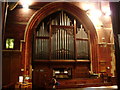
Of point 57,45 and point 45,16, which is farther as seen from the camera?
point 45,16

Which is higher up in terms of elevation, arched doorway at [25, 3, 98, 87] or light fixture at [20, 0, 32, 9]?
light fixture at [20, 0, 32, 9]

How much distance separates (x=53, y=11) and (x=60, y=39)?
1.43 m

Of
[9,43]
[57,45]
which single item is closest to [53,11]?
[57,45]

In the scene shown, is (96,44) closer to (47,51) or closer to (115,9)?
(47,51)

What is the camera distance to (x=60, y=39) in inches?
281

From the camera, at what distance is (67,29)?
289 inches

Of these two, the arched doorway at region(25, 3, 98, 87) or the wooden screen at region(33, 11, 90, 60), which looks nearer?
the arched doorway at region(25, 3, 98, 87)

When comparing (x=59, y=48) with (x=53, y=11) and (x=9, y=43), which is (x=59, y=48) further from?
(x=9, y=43)

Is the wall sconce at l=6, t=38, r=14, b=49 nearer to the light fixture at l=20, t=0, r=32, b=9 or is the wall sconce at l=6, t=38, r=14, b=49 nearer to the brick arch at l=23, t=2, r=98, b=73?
the brick arch at l=23, t=2, r=98, b=73

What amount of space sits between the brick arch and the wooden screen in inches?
9.3

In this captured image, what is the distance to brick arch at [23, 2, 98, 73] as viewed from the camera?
681 cm

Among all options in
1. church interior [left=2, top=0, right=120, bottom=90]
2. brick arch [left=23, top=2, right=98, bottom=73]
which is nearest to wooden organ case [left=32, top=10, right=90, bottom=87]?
church interior [left=2, top=0, right=120, bottom=90]

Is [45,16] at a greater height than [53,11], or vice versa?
[53,11]

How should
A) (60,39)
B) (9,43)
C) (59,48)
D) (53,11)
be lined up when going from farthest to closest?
(53,11) → (60,39) → (59,48) → (9,43)
